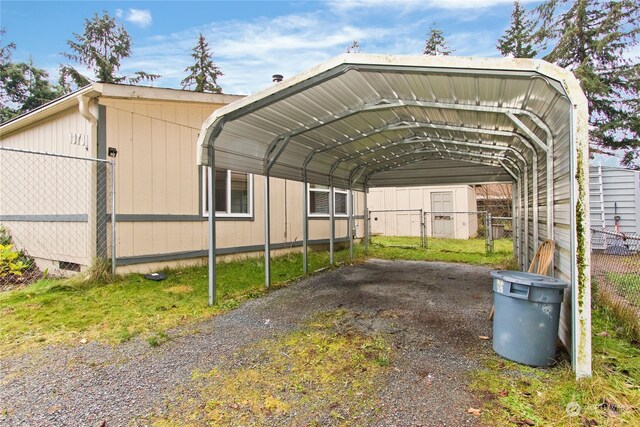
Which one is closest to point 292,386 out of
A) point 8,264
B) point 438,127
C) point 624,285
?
point 438,127

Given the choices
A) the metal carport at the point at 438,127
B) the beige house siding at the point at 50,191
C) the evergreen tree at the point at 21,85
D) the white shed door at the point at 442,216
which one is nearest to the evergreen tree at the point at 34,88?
the evergreen tree at the point at 21,85

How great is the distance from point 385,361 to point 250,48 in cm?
1698

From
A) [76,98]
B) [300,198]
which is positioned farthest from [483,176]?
[76,98]

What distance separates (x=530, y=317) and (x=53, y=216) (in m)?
7.71

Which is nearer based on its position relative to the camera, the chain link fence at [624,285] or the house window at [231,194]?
the chain link fence at [624,285]

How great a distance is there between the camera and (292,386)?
259 centimetres

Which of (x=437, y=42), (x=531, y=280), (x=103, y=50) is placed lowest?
(x=531, y=280)

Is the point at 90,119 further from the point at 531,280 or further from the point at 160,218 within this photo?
the point at 531,280

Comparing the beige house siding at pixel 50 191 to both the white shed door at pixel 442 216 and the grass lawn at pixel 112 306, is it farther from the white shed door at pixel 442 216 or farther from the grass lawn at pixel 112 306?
the white shed door at pixel 442 216

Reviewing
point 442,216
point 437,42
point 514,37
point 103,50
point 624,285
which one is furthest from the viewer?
point 437,42

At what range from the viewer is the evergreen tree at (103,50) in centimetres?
1878

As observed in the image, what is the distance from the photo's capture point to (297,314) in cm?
443

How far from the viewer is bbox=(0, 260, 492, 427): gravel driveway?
7.44 ft

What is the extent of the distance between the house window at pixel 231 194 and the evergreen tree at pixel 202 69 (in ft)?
59.0
